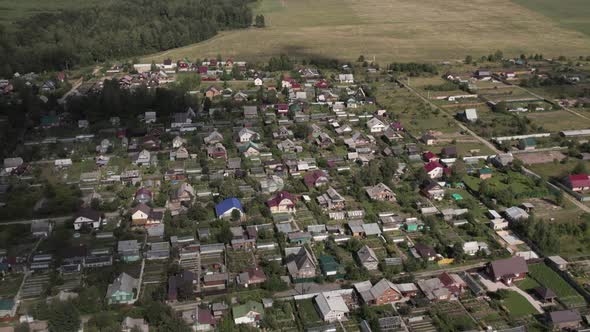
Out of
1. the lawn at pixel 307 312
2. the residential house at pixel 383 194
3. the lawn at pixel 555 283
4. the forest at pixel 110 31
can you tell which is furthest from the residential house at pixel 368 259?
the forest at pixel 110 31

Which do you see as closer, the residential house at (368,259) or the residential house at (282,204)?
the residential house at (368,259)

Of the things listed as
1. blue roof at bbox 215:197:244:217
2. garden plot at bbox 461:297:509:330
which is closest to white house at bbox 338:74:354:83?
blue roof at bbox 215:197:244:217

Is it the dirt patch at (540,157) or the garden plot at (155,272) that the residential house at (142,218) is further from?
the dirt patch at (540,157)

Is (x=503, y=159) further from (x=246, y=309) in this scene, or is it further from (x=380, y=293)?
(x=246, y=309)

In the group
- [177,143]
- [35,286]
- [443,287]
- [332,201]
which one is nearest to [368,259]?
[443,287]

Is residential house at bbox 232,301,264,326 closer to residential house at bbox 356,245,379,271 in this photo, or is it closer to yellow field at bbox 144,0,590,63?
residential house at bbox 356,245,379,271

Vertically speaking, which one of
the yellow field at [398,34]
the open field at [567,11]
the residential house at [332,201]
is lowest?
the residential house at [332,201]

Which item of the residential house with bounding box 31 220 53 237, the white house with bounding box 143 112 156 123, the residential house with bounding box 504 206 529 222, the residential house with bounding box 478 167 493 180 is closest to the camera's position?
the residential house with bounding box 31 220 53 237

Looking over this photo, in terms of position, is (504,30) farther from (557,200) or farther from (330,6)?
(557,200)
